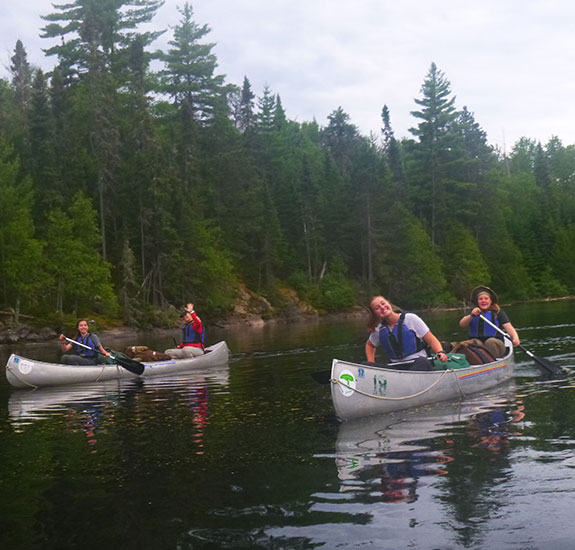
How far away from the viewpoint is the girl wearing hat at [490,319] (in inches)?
547

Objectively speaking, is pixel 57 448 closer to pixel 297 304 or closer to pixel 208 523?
pixel 208 523

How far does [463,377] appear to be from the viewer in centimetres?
1238

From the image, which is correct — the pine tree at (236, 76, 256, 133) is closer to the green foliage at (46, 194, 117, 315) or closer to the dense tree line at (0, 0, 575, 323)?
the dense tree line at (0, 0, 575, 323)

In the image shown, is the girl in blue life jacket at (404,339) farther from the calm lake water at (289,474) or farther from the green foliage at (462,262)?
the green foliage at (462,262)

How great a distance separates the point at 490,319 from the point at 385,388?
14.9 ft

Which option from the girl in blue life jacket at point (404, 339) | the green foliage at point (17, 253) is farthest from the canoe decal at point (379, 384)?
the green foliage at point (17, 253)

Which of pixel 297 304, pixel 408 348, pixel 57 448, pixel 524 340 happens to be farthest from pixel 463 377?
pixel 297 304

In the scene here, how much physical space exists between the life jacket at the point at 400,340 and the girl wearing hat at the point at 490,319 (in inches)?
106

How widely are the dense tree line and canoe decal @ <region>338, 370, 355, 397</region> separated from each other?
105 feet

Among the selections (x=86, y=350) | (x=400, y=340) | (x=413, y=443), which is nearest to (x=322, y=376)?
(x=400, y=340)

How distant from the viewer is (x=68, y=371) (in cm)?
1783

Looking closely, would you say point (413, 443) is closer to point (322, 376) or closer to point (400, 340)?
point (400, 340)

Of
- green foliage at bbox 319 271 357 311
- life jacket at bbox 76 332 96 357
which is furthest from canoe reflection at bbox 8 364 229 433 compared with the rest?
green foliage at bbox 319 271 357 311

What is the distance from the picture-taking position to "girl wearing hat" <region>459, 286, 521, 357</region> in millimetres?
13901
